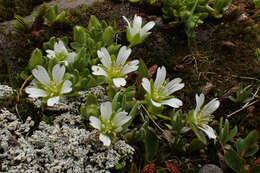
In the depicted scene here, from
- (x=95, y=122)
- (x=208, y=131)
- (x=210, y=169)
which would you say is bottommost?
(x=210, y=169)

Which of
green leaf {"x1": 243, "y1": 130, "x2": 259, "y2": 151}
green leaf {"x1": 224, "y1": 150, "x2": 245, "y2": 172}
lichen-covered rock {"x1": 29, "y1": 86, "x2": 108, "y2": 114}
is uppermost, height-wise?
lichen-covered rock {"x1": 29, "y1": 86, "x2": 108, "y2": 114}

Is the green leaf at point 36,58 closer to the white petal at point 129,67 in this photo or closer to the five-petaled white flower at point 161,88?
the white petal at point 129,67

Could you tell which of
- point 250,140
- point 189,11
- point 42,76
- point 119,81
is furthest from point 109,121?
point 189,11

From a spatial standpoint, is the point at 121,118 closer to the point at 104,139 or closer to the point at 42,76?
the point at 104,139

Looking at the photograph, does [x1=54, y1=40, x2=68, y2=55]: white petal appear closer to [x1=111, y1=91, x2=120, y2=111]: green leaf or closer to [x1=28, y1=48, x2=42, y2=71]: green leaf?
[x1=28, y1=48, x2=42, y2=71]: green leaf

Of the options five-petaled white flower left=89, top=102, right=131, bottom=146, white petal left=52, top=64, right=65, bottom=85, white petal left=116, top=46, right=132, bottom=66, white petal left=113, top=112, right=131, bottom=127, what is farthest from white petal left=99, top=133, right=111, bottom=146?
white petal left=116, top=46, right=132, bottom=66

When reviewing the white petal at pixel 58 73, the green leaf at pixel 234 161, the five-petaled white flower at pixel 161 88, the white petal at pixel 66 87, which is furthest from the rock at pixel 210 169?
the white petal at pixel 58 73

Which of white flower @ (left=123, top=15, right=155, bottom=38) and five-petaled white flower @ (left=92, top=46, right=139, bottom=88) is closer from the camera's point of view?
five-petaled white flower @ (left=92, top=46, right=139, bottom=88)

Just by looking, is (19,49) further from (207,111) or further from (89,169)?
(207,111)
